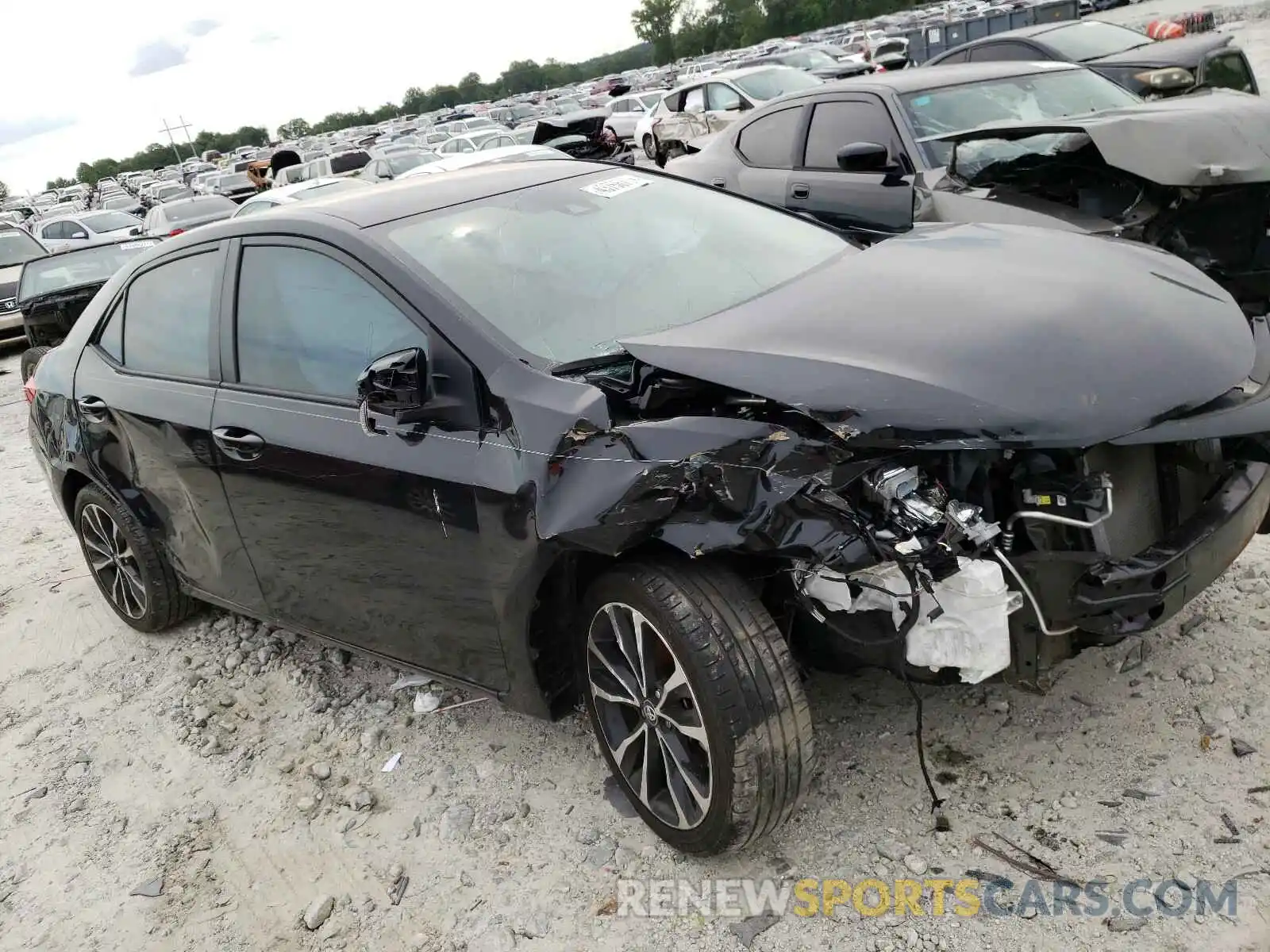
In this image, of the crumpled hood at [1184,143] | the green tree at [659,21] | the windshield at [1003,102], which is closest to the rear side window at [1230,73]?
the windshield at [1003,102]

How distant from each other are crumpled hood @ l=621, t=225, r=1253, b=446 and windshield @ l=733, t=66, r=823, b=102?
459 inches

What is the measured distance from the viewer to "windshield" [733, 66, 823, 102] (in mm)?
13859

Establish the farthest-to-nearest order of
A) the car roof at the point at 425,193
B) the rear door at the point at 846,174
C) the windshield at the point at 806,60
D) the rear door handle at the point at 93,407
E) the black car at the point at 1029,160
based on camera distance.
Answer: the windshield at the point at 806,60, the rear door at the point at 846,174, the black car at the point at 1029,160, the rear door handle at the point at 93,407, the car roof at the point at 425,193

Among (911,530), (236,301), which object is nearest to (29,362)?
(236,301)

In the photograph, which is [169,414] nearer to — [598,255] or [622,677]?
[598,255]

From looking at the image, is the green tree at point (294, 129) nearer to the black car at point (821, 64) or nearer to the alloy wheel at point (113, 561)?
the black car at point (821, 64)

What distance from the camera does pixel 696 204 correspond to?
3682 millimetres

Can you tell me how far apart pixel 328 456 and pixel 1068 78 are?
5550mm

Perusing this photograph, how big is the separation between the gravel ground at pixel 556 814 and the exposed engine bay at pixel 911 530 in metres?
0.50

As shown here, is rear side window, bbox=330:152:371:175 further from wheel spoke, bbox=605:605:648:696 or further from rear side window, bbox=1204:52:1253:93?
wheel spoke, bbox=605:605:648:696

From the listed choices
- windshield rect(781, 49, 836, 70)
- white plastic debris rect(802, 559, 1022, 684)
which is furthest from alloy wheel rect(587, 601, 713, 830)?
windshield rect(781, 49, 836, 70)

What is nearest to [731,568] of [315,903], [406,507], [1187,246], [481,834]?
[406,507]

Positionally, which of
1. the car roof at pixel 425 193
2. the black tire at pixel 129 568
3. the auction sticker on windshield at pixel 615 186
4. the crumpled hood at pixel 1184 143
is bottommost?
the black tire at pixel 129 568

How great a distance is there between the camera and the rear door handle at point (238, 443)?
10.9ft
